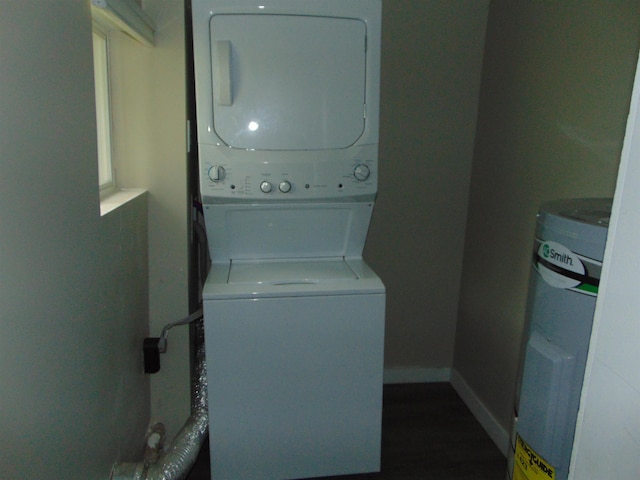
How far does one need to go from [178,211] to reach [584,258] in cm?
138

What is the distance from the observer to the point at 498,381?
2172mm

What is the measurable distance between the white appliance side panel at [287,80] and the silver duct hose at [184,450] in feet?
3.14

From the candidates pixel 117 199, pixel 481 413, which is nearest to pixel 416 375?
pixel 481 413

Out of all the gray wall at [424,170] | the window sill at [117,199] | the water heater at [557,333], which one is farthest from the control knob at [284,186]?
the water heater at [557,333]

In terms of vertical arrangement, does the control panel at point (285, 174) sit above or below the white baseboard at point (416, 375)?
above

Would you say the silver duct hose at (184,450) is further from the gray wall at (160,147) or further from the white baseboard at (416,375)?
the white baseboard at (416,375)

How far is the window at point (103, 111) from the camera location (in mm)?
1680

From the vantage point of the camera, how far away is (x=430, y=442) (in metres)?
2.16

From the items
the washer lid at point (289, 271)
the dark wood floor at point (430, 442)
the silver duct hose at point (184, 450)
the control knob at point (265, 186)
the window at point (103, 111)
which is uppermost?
the window at point (103, 111)

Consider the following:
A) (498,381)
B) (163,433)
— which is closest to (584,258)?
(498,381)

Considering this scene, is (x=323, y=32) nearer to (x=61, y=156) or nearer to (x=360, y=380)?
(x=61, y=156)

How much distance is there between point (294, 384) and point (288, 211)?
24.0 inches

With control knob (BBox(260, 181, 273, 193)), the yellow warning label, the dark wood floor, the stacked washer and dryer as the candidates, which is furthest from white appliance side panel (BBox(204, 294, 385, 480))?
the yellow warning label

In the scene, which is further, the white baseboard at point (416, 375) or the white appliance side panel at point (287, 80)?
the white baseboard at point (416, 375)
